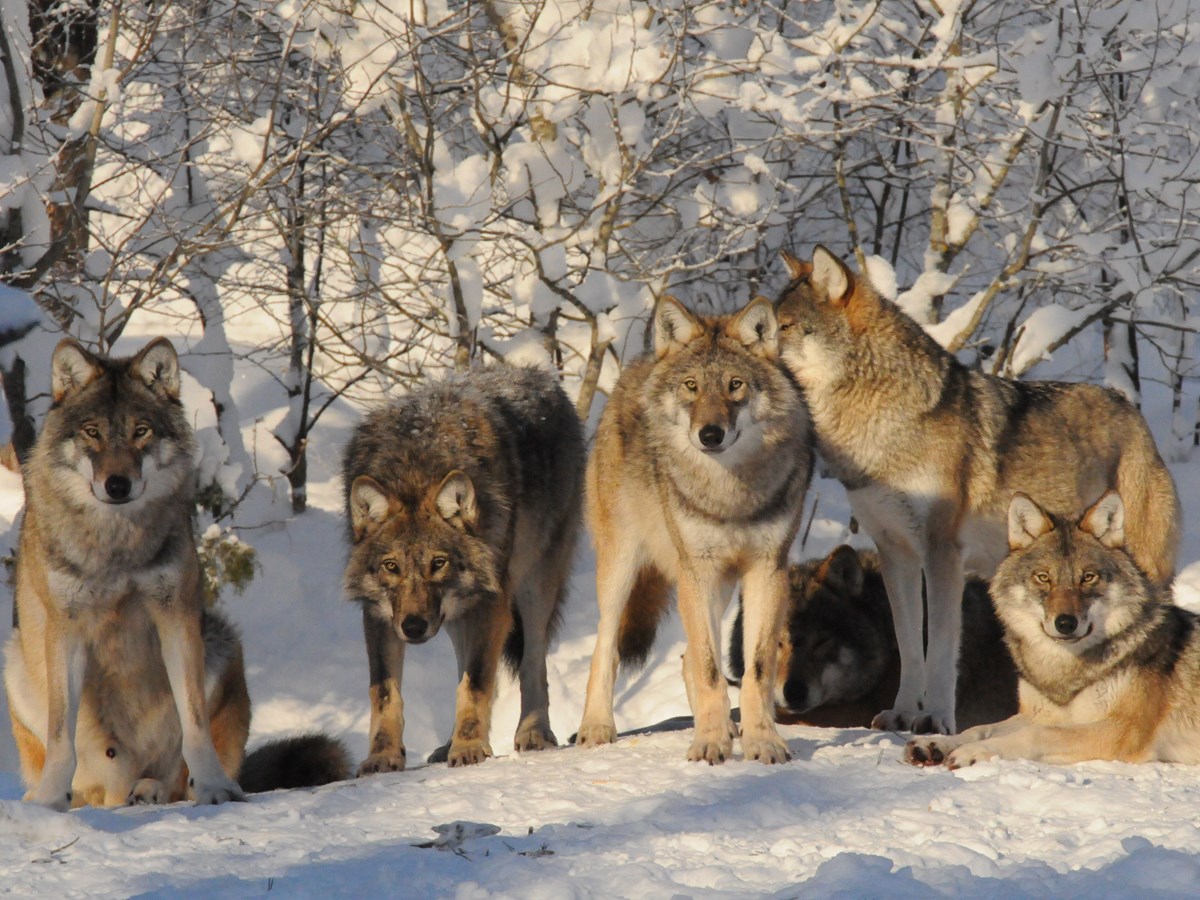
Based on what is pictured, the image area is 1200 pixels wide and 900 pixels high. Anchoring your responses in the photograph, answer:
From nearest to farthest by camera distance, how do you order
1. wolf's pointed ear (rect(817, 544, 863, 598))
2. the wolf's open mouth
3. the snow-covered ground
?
the snow-covered ground
the wolf's open mouth
wolf's pointed ear (rect(817, 544, 863, 598))

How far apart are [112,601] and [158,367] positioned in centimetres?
98

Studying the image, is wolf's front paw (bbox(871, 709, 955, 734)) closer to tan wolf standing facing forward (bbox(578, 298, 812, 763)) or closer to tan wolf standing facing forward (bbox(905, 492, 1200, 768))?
tan wolf standing facing forward (bbox(905, 492, 1200, 768))

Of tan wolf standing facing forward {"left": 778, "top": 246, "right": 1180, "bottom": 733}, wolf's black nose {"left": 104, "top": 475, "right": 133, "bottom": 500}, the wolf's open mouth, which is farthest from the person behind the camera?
tan wolf standing facing forward {"left": 778, "top": 246, "right": 1180, "bottom": 733}

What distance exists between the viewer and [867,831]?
3949 mm

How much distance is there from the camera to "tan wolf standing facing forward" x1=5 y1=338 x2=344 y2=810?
16.4ft

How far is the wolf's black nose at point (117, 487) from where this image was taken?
4891 millimetres

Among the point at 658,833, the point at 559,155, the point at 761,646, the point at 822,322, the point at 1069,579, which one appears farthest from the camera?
the point at 559,155

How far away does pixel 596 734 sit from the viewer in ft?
19.0

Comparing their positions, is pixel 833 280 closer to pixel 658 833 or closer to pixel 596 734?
pixel 596 734

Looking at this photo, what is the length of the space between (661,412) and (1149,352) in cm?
1184

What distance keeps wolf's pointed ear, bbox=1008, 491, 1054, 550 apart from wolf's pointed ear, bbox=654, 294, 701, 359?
5.18 feet

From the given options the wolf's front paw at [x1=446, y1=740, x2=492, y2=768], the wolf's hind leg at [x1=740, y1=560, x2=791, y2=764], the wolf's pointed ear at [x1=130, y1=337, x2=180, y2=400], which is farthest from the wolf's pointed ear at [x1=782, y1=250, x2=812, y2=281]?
the wolf's pointed ear at [x1=130, y1=337, x2=180, y2=400]

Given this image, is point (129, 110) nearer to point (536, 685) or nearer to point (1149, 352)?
point (536, 685)

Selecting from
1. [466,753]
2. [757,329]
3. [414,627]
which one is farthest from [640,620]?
[757,329]
